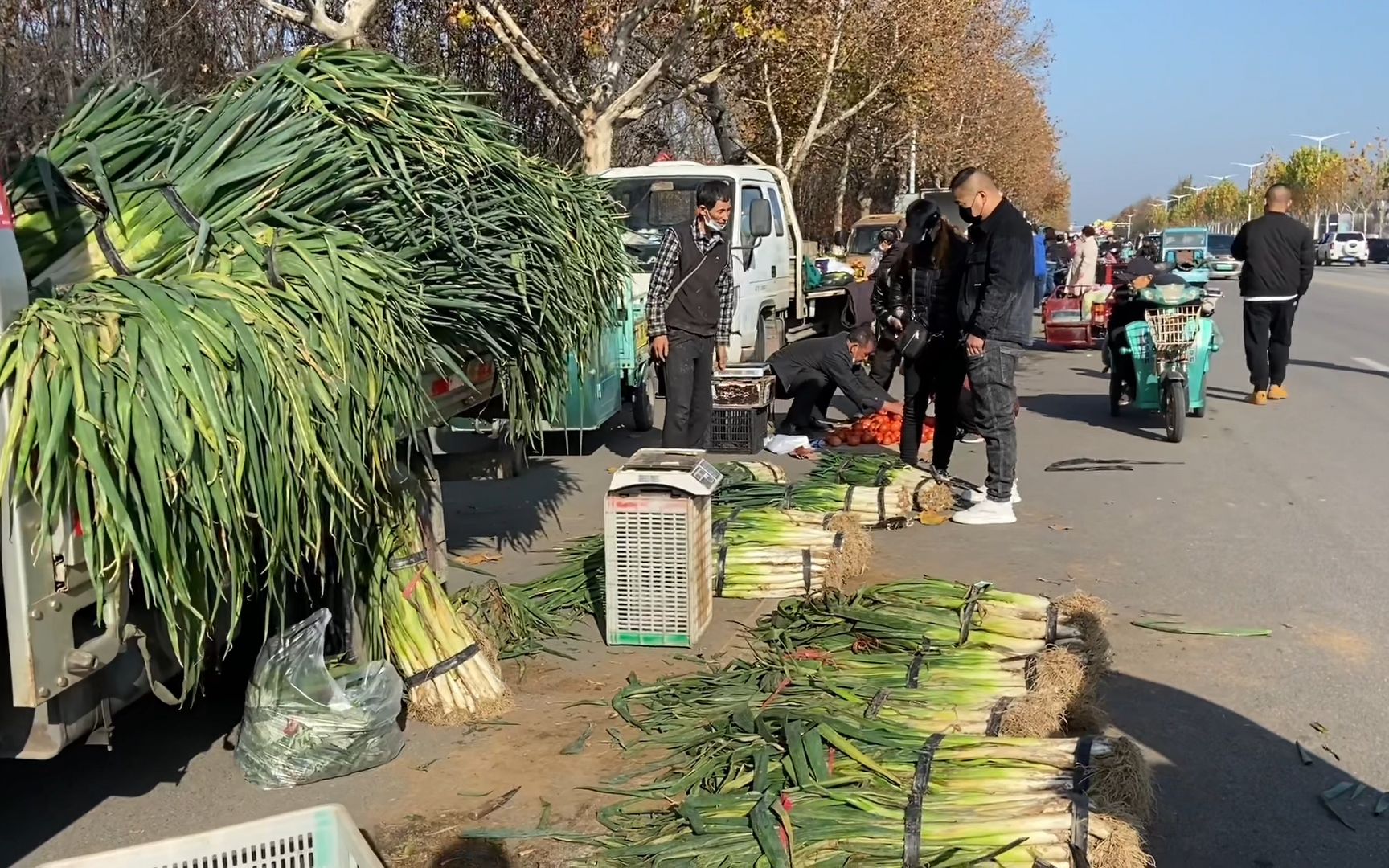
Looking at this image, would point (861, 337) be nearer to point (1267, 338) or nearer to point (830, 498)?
point (830, 498)

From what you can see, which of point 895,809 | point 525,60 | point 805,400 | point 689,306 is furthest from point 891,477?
point 525,60

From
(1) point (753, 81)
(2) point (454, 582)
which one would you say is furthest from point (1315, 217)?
(2) point (454, 582)

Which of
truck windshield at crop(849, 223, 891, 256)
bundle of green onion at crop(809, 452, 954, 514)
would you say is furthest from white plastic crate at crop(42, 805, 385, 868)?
truck windshield at crop(849, 223, 891, 256)

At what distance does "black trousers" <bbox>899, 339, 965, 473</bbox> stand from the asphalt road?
65 centimetres

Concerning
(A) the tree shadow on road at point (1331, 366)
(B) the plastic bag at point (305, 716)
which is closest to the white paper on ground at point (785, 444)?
(B) the plastic bag at point (305, 716)

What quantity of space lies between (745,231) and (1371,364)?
28.3 ft

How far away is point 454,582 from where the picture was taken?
6.53 metres

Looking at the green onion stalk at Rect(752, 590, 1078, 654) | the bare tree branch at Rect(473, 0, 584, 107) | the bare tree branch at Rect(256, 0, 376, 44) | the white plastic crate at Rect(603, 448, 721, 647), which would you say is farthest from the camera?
the bare tree branch at Rect(473, 0, 584, 107)

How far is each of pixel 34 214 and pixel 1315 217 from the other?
4323 inches

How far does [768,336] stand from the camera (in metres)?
14.6

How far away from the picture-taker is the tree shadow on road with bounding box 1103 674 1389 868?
12.0 ft

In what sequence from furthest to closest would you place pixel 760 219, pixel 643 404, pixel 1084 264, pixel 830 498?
pixel 1084 264 → pixel 760 219 → pixel 643 404 → pixel 830 498

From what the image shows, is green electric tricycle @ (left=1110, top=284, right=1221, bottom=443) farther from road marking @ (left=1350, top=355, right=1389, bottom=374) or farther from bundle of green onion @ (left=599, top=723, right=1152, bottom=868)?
bundle of green onion @ (left=599, top=723, right=1152, bottom=868)

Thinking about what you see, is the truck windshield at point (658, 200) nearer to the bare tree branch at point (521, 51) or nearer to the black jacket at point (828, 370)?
the black jacket at point (828, 370)
